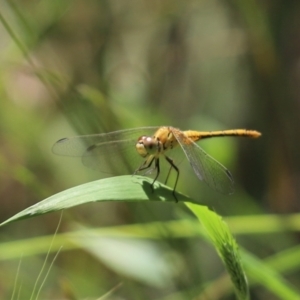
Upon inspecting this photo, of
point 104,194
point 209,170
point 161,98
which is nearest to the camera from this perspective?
point 104,194

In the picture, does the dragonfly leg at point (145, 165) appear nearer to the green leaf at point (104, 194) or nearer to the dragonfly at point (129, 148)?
the dragonfly at point (129, 148)

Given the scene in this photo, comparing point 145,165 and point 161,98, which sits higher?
point 145,165

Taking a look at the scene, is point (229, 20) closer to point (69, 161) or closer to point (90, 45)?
point (90, 45)

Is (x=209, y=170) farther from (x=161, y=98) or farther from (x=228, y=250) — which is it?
(x=161, y=98)

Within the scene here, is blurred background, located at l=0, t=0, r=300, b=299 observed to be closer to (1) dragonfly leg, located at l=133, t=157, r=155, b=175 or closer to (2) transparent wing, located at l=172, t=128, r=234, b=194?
(1) dragonfly leg, located at l=133, t=157, r=155, b=175

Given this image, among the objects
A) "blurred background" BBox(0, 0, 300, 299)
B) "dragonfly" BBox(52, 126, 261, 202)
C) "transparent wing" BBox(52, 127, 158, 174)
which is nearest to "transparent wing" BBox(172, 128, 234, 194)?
"dragonfly" BBox(52, 126, 261, 202)

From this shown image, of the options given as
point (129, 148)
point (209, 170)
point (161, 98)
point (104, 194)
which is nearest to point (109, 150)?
point (129, 148)
